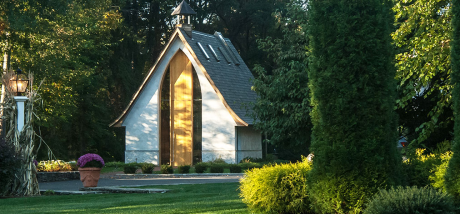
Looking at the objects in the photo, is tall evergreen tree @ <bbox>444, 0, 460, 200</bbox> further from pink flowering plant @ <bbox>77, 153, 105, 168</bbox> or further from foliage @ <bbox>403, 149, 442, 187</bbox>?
pink flowering plant @ <bbox>77, 153, 105, 168</bbox>

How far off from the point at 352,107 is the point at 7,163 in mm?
9908

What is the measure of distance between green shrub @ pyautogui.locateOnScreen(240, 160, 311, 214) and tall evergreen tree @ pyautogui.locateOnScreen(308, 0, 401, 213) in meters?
0.36

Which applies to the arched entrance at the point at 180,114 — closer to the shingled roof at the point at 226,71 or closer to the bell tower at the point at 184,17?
the shingled roof at the point at 226,71

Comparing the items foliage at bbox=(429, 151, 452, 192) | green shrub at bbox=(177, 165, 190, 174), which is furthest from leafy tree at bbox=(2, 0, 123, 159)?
foliage at bbox=(429, 151, 452, 192)

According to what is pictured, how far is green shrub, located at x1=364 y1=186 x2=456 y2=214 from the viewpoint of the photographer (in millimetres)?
8266

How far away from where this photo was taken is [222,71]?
1299 inches

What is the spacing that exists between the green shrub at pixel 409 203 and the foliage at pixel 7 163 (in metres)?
10.1

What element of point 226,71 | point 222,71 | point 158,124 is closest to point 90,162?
point 158,124

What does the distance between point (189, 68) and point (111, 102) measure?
14746 millimetres

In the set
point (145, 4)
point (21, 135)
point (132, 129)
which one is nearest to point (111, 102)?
point (145, 4)

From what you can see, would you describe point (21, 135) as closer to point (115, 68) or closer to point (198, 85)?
point (198, 85)

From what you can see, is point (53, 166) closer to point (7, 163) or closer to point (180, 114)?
point (7, 163)

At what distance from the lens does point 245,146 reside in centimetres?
3177

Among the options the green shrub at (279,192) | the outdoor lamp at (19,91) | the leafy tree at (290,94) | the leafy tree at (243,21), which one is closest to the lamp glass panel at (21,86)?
the outdoor lamp at (19,91)
